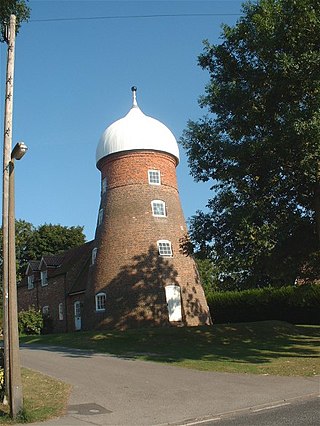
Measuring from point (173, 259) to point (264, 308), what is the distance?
427 inches

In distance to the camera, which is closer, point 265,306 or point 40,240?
point 265,306

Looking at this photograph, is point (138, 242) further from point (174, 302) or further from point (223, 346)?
point (223, 346)

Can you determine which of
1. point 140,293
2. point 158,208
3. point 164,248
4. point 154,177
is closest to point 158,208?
point 158,208

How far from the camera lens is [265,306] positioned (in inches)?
1601

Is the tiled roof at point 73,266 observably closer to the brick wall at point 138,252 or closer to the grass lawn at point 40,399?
the brick wall at point 138,252

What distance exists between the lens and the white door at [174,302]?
1309 inches

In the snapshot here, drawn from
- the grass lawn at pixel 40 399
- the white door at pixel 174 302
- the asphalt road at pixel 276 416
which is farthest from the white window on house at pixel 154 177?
the asphalt road at pixel 276 416

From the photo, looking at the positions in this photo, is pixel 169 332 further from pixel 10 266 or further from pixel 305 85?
pixel 10 266

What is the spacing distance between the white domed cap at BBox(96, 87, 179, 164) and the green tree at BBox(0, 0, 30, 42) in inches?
927

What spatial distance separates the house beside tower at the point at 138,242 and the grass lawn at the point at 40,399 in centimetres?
1821

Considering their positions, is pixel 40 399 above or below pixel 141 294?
below

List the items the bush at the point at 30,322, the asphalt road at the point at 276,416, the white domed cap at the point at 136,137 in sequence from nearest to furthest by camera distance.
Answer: the asphalt road at the point at 276,416 < the white domed cap at the point at 136,137 < the bush at the point at 30,322

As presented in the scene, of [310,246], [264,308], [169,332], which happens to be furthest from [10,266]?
[264,308]

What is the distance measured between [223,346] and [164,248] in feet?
40.7
